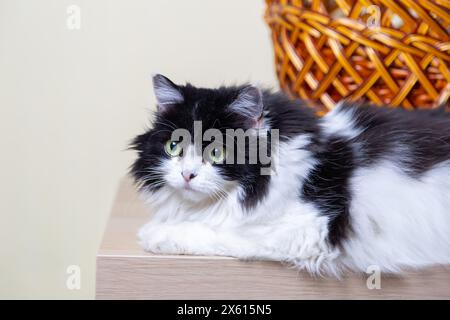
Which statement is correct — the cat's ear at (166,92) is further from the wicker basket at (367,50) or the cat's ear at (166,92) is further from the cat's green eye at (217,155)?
the wicker basket at (367,50)

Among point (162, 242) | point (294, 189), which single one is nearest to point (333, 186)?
point (294, 189)

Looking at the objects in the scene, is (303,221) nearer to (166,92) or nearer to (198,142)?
(198,142)

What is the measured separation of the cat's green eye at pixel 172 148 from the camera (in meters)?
1.10

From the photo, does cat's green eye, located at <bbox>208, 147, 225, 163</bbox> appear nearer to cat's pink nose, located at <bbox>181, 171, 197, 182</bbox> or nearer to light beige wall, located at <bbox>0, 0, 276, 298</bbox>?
cat's pink nose, located at <bbox>181, 171, 197, 182</bbox>

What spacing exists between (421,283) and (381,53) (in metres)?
0.48

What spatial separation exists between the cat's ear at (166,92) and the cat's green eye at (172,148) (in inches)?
2.9

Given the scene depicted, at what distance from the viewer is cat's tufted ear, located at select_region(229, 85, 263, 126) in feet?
3.53

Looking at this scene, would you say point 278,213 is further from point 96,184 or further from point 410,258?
point 96,184

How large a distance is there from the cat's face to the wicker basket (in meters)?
0.36

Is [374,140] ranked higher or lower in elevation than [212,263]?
higher

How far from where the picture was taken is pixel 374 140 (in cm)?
118

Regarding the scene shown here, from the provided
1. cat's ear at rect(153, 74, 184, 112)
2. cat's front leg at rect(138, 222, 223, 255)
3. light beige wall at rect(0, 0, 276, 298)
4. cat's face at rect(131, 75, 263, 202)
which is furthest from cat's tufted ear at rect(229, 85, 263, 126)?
light beige wall at rect(0, 0, 276, 298)

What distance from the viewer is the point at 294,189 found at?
3.67ft

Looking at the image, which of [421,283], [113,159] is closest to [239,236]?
[421,283]
